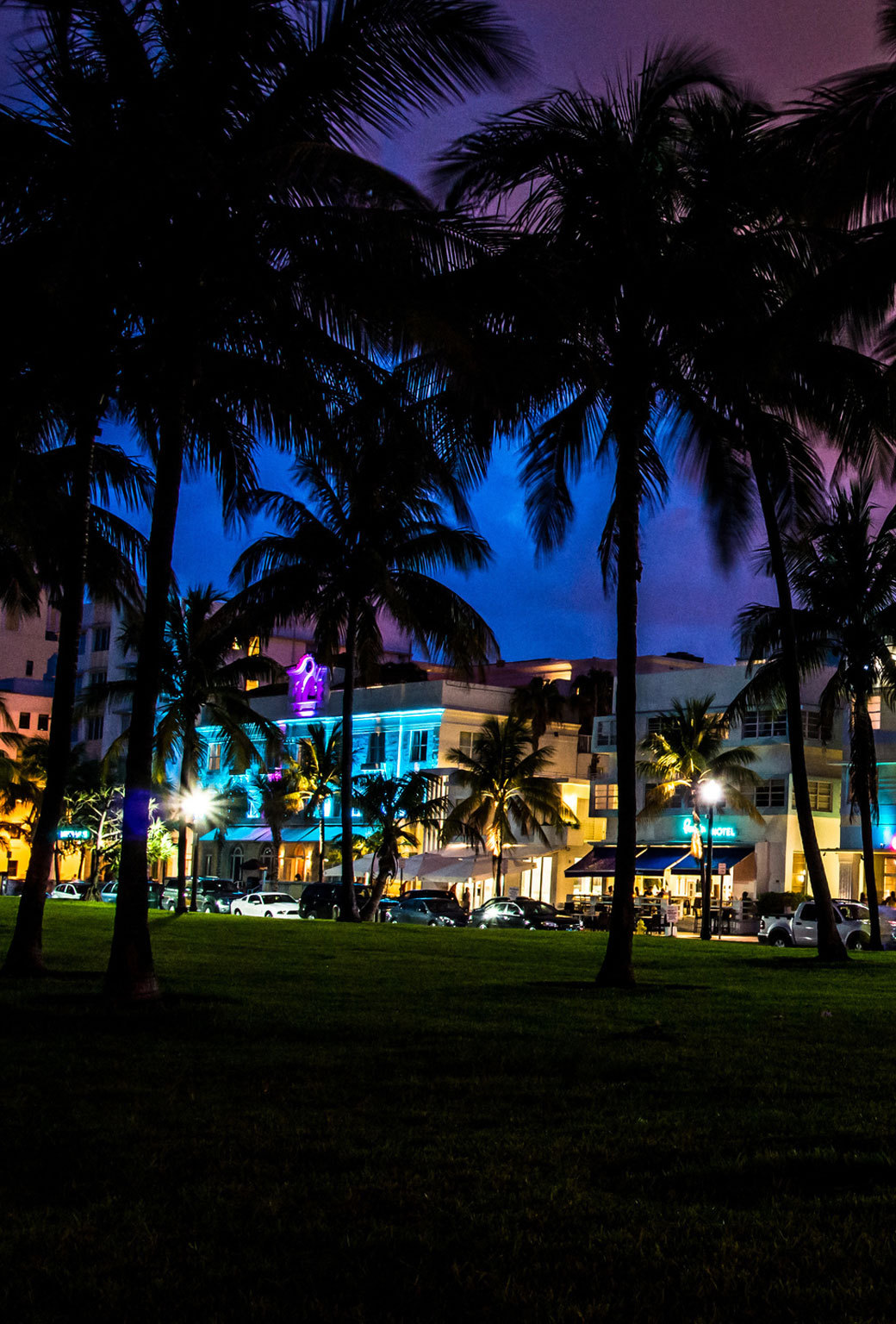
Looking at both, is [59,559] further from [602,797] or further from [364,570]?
[602,797]

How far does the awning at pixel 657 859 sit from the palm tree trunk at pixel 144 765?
152 feet

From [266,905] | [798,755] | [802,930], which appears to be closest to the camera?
[798,755]

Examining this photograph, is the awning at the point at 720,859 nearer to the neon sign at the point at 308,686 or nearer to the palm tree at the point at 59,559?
the neon sign at the point at 308,686

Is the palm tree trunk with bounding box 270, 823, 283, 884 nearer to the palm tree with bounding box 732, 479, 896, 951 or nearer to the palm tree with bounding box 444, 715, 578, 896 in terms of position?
the palm tree with bounding box 444, 715, 578, 896

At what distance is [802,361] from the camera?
1784 centimetres

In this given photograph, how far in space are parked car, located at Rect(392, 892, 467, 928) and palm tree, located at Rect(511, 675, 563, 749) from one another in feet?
54.7

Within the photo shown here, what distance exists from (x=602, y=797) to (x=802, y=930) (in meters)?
27.0

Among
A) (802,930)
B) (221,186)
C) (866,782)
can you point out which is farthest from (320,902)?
(221,186)

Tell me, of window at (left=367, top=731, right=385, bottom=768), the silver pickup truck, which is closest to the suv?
window at (left=367, top=731, right=385, bottom=768)

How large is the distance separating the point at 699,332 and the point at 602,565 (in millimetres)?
3519

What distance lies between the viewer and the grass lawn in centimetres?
475

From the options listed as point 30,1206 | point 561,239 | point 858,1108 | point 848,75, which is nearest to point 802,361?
point 561,239

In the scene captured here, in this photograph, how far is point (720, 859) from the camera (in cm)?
5741

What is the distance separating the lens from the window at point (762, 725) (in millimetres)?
57469
